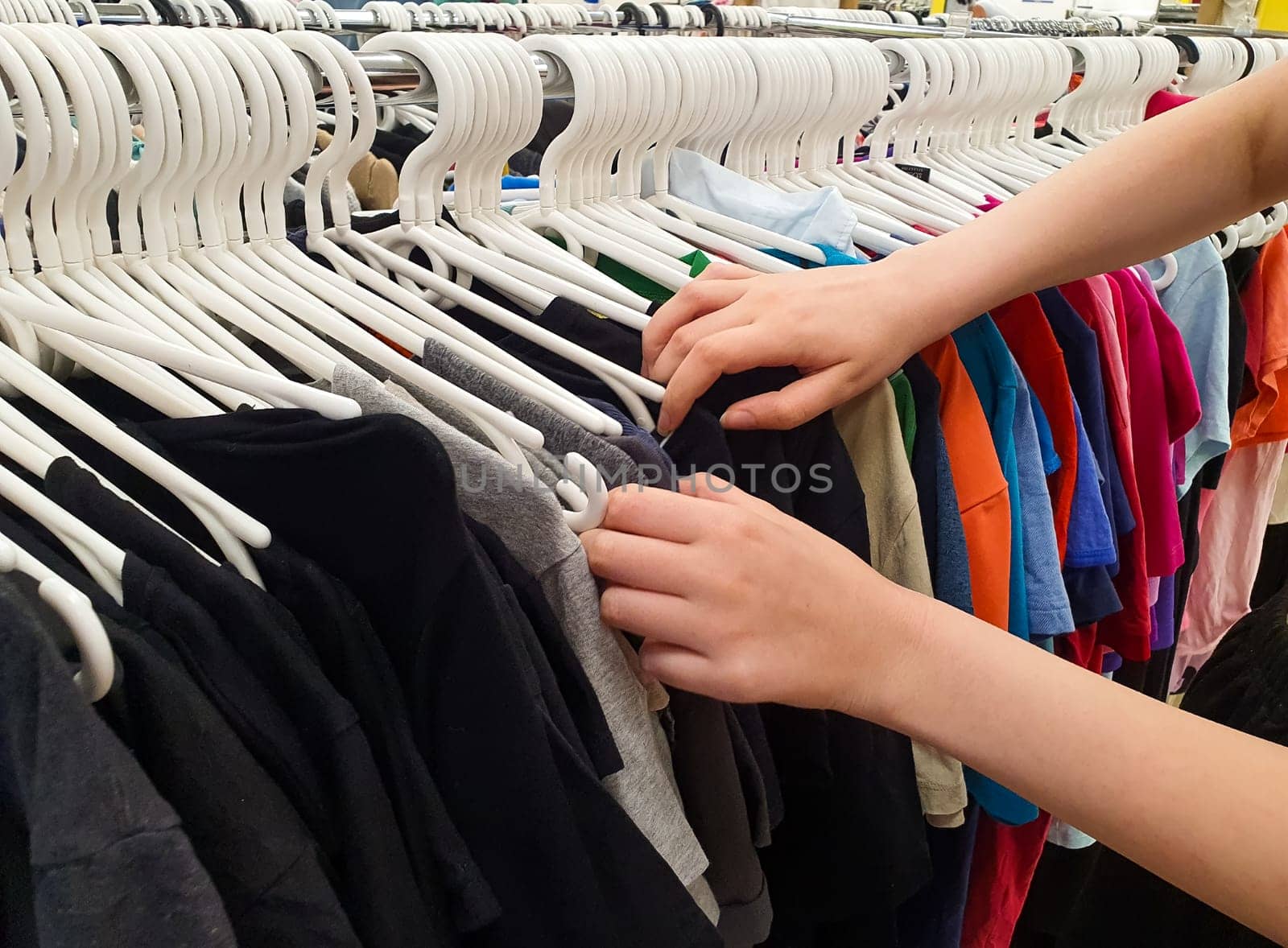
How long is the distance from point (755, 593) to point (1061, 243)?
44cm

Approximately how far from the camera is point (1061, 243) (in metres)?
0.72

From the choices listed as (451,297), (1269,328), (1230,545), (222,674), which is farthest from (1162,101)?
(222,674)

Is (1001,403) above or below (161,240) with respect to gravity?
below

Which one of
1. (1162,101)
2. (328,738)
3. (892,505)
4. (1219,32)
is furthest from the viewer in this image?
(1219,32)

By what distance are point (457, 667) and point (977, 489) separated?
489 millimetres

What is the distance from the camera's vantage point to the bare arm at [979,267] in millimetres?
635

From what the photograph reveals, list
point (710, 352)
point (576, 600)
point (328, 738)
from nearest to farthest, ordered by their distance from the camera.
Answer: point (328, 738) → point (576, 600) → point (710, 352)

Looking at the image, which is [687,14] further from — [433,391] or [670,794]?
[670,794]

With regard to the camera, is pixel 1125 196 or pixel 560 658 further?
pixel 1125 196

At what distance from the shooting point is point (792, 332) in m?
0.64

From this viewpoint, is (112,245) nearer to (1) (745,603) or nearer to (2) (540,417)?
(2) (540,417)

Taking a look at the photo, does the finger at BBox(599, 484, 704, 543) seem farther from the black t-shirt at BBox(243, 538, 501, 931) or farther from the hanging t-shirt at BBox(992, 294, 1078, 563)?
the hanging t-shirt at BBox(992, 294, 1078, 563)

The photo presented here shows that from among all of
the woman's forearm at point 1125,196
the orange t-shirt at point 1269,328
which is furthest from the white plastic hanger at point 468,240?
the orange t-shirt at point 1269,328

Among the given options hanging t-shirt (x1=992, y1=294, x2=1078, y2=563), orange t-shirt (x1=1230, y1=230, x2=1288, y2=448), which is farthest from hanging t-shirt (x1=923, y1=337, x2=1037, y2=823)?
orange t-shirt (x1=1230, y1=230, x2=1288, y2=448)
